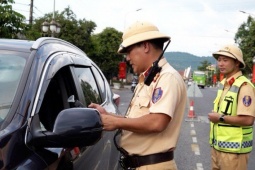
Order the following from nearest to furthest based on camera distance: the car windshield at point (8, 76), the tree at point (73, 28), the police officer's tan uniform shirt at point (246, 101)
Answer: the car windshield at point (8, 76)
the police officer's tan uniform shirt at point (246, 101)
the tree at point (73, 28)

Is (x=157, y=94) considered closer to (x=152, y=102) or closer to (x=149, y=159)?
(x=152, y=102)

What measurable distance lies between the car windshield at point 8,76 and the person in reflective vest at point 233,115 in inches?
74.2

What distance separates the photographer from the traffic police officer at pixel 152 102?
7.29 feet

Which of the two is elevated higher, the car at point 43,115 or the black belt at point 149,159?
the car at point 43,115

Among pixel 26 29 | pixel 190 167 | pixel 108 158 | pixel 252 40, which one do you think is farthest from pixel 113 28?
pixel 108 158

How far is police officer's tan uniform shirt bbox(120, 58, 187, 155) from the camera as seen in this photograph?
2223 mm

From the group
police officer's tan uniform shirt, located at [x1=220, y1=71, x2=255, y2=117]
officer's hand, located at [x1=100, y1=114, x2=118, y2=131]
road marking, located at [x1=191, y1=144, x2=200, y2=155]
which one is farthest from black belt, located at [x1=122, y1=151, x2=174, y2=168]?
road marking, located at [x1=191, y1=144, x2=200, y2=155]

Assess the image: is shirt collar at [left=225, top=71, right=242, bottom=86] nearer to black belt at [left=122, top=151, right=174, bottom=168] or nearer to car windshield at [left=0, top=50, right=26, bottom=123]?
black belt at [left=122, top=151, right=174, bottom=168]

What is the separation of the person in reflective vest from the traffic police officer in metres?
1.23

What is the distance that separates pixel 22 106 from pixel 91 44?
115ft

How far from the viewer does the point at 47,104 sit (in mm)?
2596

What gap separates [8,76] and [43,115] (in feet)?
1.19

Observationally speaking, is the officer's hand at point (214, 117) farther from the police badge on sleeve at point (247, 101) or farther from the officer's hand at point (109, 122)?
the officer's hand at point (109, 122)

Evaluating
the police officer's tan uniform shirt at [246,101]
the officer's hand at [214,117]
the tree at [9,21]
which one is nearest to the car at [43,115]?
the officer's hand at [214,117]
